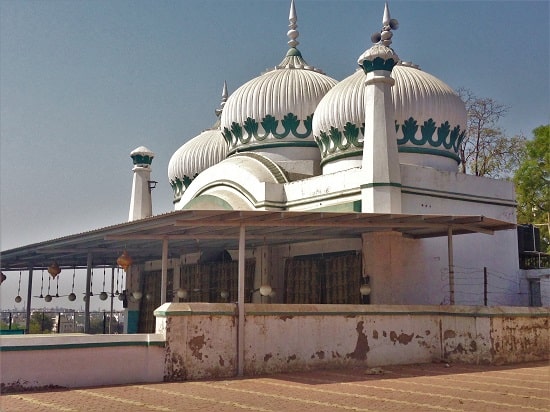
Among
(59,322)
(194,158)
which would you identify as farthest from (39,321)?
(194,158)

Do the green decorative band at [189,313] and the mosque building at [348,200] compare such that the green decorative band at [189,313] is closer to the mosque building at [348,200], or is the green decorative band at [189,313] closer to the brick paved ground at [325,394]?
the brick paved ground at [325,394]

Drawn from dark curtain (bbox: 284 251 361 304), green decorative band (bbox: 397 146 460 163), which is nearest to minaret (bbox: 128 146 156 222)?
dark curtain (bbox: 284 251 361 304)

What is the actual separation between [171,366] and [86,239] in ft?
16.5

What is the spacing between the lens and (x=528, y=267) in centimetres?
1855

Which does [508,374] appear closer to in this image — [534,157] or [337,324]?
[337,324]

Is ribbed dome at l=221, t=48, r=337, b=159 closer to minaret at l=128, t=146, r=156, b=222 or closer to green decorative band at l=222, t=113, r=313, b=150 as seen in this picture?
green decorative band at l=222, t=113, r=313, b=150

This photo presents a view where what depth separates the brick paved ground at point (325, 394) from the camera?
821cm

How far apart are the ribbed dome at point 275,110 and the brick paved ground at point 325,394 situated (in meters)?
9.25

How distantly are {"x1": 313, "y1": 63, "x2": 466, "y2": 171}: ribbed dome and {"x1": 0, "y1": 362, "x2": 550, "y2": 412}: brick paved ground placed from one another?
6.95 m

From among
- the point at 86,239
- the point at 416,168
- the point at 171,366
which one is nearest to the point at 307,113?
the point at 416,168

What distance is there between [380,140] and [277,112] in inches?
200

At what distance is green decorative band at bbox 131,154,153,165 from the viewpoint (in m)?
23.4

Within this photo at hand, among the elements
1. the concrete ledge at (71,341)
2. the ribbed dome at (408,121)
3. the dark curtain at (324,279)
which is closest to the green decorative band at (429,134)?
the ribbed dome at (408,121)

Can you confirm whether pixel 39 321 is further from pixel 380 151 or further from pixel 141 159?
pixel 380 151
